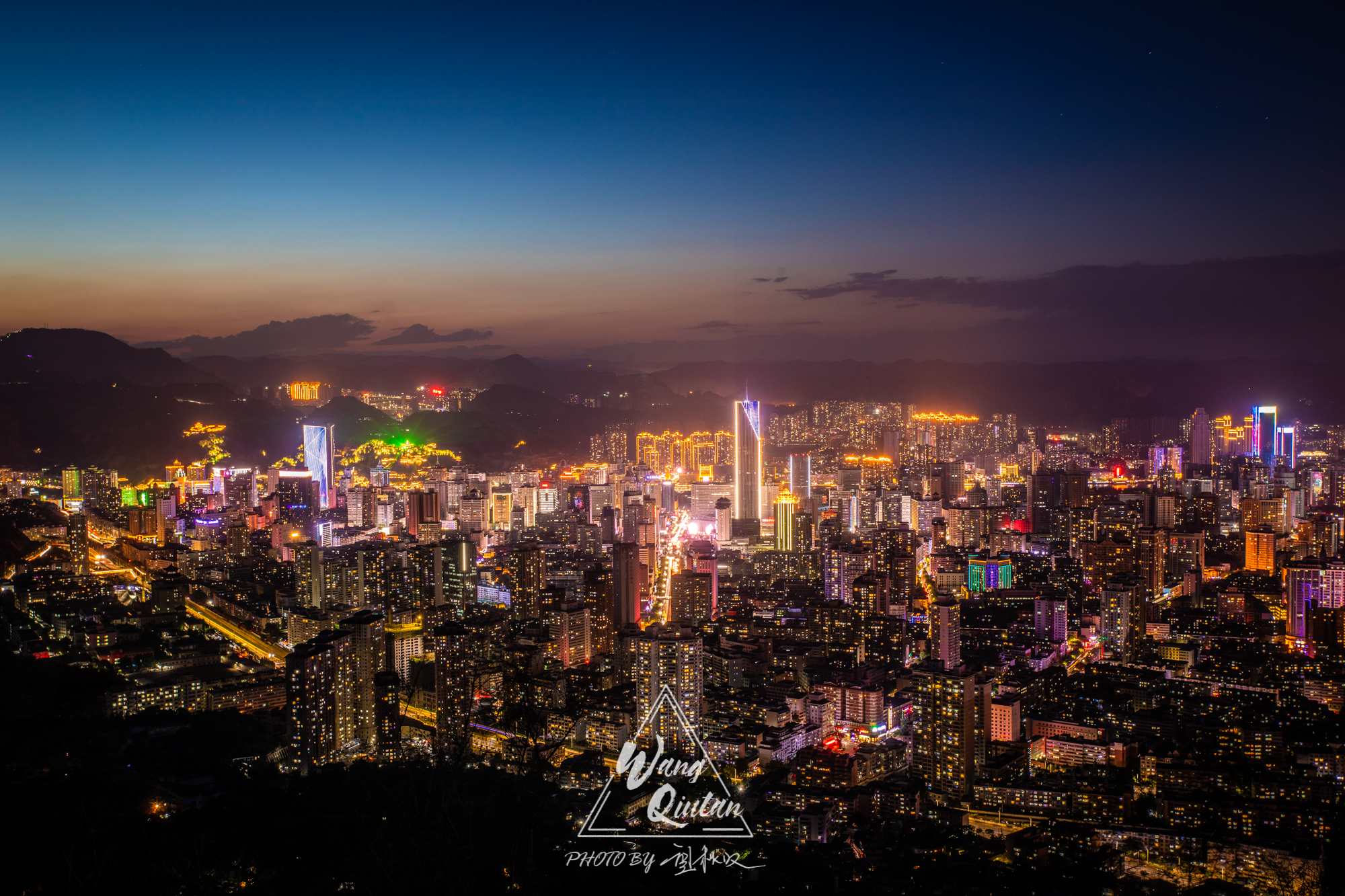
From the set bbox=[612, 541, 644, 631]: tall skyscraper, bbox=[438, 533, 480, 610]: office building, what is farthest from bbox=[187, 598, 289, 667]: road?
bbox=[612, 541, 644, 631]: tall skyscraper

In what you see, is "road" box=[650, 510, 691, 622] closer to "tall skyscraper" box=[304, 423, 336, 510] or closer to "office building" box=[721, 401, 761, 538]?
"office building" box=[721, 401, 761, 538]

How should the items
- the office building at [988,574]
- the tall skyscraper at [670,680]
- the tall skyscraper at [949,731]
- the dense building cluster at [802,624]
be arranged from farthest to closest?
1. the office building at [988,574]
2. the tall skyscraper at [670,680]
3. the tall skyscraper at [949,731]
4. the dense building cluster at [802,624]

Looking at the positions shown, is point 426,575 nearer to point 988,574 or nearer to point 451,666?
point 451,666

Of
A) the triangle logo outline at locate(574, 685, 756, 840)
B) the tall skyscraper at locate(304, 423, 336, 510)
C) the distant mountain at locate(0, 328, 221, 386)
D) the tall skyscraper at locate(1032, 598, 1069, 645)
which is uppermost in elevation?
the distant mountain at locate(0, 328, 221, 386)

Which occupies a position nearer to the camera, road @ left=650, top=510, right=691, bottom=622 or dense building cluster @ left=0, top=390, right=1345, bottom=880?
dense building cluster @ left=0, top=390, right=1345, bottom=880

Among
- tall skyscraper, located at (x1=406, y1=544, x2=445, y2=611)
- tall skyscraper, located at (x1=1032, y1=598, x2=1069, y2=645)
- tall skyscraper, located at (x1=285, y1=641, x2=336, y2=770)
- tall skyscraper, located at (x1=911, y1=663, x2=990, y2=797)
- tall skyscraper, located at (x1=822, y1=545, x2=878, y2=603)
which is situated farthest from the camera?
tall skyscraper, located at (x1=822, y1=545, x2=878, y2=603)

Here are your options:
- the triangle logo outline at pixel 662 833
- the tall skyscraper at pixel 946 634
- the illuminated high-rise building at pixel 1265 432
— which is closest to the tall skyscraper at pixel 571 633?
the triangle logo outline at pixel 662 833

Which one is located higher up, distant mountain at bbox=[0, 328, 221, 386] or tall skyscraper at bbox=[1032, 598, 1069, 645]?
distant mountain at bbox=[0, 328, 221, 386]

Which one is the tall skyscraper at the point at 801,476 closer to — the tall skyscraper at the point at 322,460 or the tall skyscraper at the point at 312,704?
the tall skyscraper at the point at 322,460
